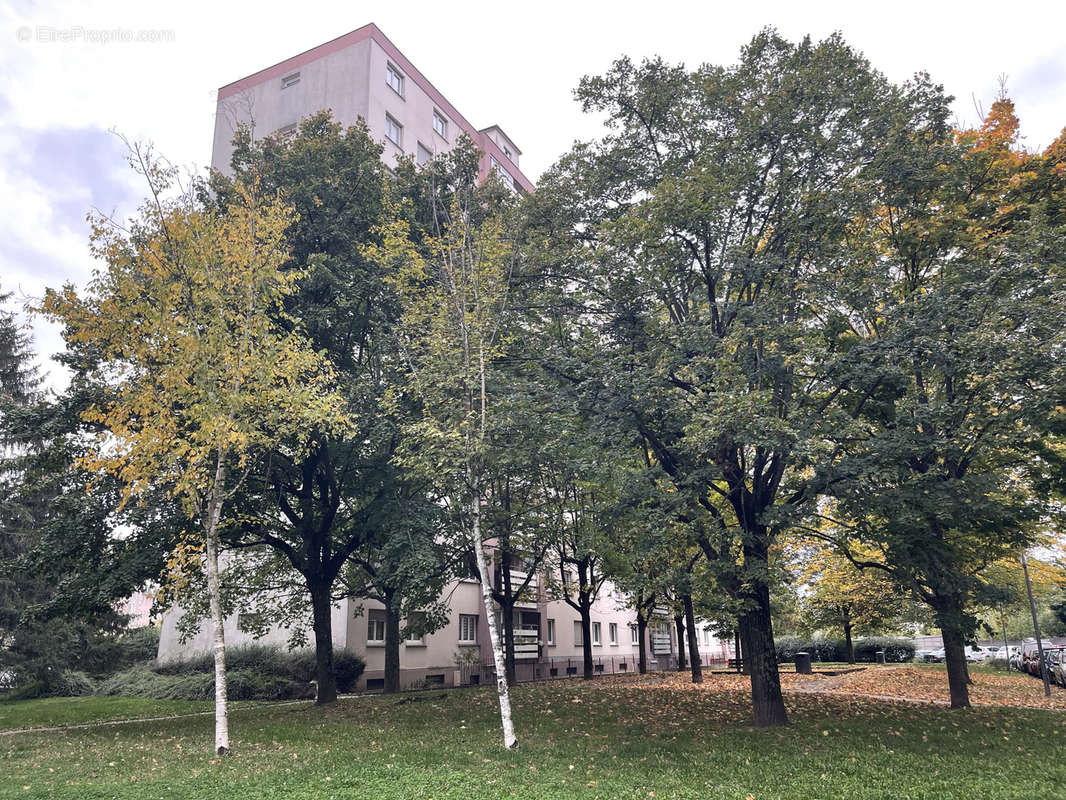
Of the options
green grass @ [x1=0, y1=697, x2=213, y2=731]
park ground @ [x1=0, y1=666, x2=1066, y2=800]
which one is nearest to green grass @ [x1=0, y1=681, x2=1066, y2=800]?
park ground @ [x1=0, y1=666, x2=1066, y2=800]

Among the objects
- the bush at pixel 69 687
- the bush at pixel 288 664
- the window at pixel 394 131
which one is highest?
the window at pixel 394 131

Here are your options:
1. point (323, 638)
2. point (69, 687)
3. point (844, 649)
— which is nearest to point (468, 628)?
point (323, 638)

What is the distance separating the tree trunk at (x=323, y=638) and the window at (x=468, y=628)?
1387 centimetres

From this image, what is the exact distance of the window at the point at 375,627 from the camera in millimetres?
27633

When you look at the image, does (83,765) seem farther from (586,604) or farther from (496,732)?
(586,604)

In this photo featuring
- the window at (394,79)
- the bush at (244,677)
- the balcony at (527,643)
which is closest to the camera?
the bush at (244,677)

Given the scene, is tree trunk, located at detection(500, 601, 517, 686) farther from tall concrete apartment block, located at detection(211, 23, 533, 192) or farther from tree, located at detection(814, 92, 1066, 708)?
tall concrete apartment block, located at detection(211, 23, 533, 192)

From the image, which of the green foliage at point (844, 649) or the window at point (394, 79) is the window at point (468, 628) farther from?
the window at point (394, 79)

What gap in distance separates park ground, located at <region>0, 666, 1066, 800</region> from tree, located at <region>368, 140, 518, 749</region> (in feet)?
6.26

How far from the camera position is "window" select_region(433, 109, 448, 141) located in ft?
132

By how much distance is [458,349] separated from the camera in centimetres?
1361

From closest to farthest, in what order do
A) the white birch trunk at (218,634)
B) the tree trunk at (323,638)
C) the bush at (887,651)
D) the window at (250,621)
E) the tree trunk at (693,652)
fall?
the white birch trunk at (218,634) → the tree trunk at (323,638) → the window at (250,621) → the tree trunk at (693,652) → the bush at (887,651)

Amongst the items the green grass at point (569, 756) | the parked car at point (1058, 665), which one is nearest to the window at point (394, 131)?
the green grass at point (569, 756)

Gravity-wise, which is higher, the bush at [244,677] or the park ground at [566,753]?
the park ground at [566,753]
